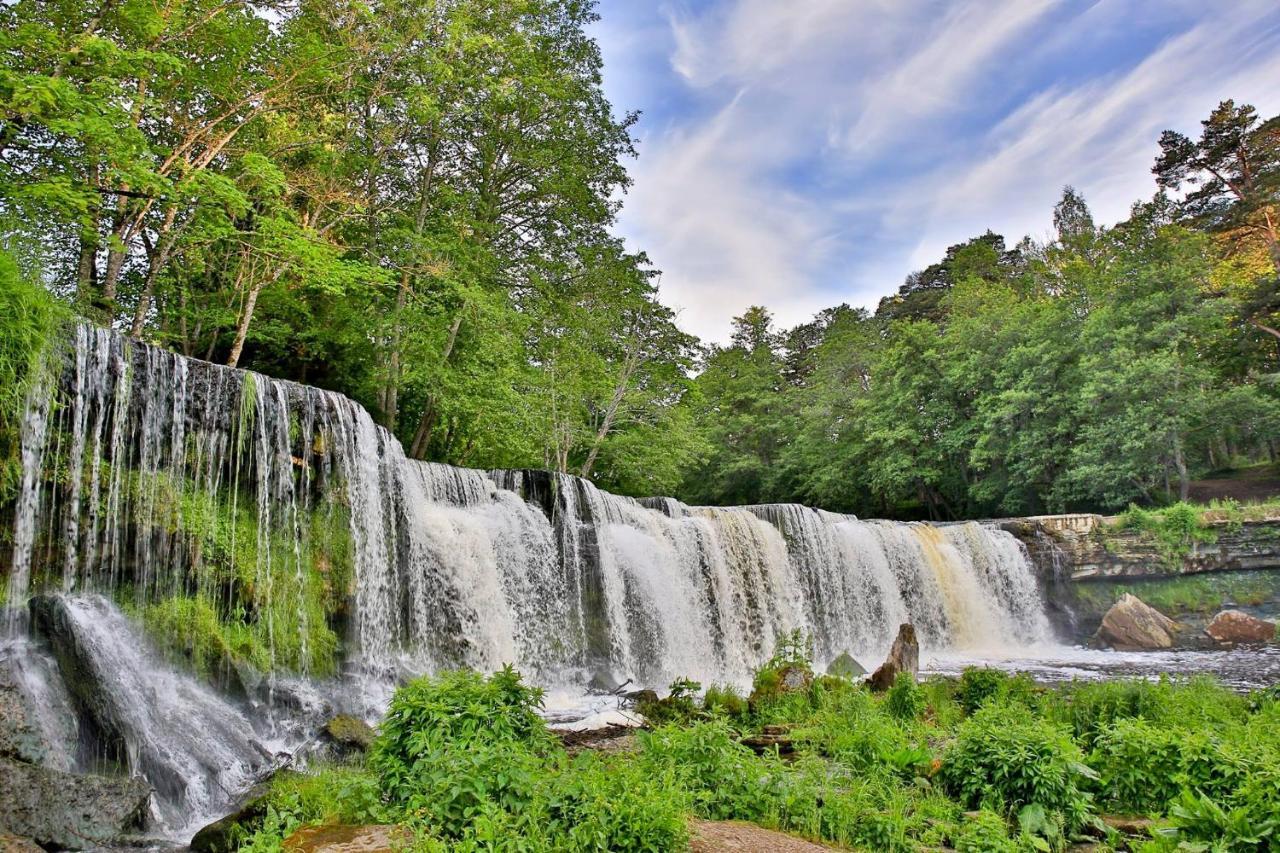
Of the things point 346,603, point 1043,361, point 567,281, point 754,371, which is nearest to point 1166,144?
point 1043,361

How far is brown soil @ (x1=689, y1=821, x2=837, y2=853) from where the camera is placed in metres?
4.04

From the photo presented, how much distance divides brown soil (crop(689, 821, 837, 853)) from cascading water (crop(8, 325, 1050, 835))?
480cm

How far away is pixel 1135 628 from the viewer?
18391mm

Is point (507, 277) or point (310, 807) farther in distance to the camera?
point (507, 277)

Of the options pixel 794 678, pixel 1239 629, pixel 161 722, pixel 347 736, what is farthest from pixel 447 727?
pixel 1239 629

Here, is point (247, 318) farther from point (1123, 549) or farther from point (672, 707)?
point (1123, 549)

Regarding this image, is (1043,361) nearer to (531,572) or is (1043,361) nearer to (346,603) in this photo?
(531,572)

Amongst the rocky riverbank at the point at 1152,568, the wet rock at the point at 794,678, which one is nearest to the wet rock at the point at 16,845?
the wet rock at the point at 794,678

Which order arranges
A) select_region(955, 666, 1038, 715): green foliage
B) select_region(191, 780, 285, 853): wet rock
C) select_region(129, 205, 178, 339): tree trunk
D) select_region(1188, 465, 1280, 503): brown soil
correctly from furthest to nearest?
1. select_region(1188, 465, 1280, 503): brown soil
2. select_region(129, 205, 178, 339): tree trunk
3. select_region(955, 666, 1038, 715): green foliage
4. select_region(191, 780, 285, 853): wet rock

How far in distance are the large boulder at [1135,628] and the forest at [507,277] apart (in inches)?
263

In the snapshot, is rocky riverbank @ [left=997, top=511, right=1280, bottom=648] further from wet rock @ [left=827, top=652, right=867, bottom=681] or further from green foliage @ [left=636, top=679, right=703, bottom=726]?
green foliage @ [left=636, top=679, right=703, bottom=726]

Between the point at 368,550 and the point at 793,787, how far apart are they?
7938mm

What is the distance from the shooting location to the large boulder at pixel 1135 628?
18078 millimetres

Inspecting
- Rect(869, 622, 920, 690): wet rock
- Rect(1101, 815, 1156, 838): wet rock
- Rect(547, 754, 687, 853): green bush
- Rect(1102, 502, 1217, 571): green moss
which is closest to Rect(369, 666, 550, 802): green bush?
Rect(547, 754, 687, 853): green bush
